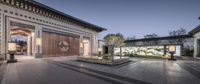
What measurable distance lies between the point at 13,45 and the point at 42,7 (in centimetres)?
516

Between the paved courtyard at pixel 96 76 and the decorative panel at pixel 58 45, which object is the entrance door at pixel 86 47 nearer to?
the decorative panel at pixel 58 45

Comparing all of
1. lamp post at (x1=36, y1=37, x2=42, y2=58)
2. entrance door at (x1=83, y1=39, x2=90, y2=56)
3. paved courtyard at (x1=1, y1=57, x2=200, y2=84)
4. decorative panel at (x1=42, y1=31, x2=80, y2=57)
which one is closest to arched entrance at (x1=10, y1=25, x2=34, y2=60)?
lamp post at (x1=36, y1=37, x2=42, y2=58)

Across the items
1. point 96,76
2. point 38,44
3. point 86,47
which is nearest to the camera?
point 96,76

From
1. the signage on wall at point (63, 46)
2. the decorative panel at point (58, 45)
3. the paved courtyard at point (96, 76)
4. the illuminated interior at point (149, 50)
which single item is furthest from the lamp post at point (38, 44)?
the illuminated interior at point (149, 50)

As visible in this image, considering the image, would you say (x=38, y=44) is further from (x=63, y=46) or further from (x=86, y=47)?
(x=86, y=47)

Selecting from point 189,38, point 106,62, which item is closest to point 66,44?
point 106,62

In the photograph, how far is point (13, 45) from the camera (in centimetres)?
919

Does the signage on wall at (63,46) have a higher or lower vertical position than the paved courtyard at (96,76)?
higher

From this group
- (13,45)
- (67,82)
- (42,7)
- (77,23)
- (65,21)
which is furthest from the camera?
(77,23)

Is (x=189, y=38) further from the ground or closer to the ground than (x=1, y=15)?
closer to the ground

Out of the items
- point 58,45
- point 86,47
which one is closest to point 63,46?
point 58,45

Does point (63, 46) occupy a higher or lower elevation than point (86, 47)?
higher

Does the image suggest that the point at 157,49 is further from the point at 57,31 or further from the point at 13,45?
the point at 13,45

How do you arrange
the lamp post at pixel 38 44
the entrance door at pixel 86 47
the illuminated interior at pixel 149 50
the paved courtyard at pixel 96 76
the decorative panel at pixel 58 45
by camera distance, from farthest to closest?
the entrance door at pixel 86 47 < the illuminated interior at pixel 149 50 < the decorative panel at pixel 58 45 < the lamp post at pixel 38 44 < the paved courtyard at pixel 96 76
